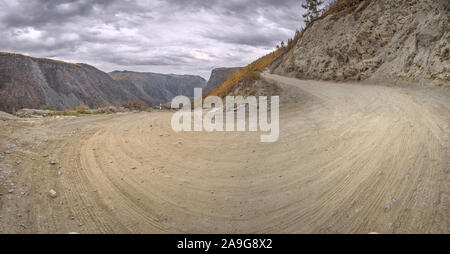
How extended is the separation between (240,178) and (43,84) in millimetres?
89365

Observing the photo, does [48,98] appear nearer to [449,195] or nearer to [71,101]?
[71,101]

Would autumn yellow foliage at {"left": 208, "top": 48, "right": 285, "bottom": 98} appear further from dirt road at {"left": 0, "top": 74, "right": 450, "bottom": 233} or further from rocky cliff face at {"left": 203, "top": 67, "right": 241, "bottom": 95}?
rocky cliff face at {"left": 203, "top": 67, "right": 241, "bottom": 95}

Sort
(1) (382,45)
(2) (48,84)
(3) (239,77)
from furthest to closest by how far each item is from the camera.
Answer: (2) (48,84) < (3) (239,77) < (1) (382,45)

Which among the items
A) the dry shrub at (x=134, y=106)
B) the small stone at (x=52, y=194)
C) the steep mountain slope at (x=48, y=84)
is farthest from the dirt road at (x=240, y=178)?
the steep mountain slope at (x=48, y=84)

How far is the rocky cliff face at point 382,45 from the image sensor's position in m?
8.31

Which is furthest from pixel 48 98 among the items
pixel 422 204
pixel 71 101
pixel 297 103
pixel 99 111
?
pixel 422 204

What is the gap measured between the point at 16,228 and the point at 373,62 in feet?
46.7

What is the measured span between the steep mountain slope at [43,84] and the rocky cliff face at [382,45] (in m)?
57.4

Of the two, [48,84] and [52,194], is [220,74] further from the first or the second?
[52,194]

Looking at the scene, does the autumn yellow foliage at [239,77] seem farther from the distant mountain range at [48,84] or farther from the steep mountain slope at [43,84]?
the steep mountain slope at [43,84]

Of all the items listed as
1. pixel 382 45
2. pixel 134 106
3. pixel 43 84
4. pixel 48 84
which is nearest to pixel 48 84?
pixel 48 84

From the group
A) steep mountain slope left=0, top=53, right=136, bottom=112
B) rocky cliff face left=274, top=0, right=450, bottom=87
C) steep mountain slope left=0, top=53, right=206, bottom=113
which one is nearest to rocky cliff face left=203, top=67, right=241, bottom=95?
steep mountain slope left=0, top=53, right=206, bottom=113

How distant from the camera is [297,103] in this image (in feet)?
29.6

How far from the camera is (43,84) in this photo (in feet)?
234
